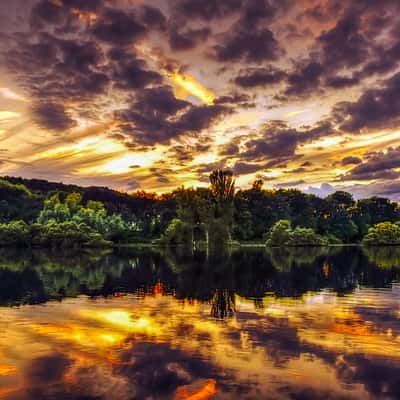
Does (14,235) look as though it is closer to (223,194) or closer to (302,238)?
(223,194)

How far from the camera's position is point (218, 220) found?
9169 cm

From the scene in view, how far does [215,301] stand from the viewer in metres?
21.1

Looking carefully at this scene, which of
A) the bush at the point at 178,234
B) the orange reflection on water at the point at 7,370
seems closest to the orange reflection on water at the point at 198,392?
the orange reflection on water at the point at 7,370

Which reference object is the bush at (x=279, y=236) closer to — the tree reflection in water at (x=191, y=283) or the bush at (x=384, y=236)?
the bush at (x=384, y=236)

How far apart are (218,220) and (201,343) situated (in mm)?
78563

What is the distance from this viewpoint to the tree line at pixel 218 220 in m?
92.0

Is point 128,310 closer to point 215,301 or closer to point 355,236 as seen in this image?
point 215,301

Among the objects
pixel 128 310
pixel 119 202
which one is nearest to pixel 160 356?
pixel 128 310

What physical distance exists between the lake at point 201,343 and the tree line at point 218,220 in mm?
66769

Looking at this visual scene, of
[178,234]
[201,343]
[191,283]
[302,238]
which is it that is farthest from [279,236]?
[201,343]

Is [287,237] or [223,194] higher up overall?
[223,194]

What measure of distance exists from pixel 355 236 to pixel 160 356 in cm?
11367

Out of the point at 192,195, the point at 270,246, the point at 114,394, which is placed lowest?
the point at 114,394

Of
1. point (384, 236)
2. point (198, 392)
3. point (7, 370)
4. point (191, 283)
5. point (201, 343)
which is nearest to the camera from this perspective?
point (198, 392)
